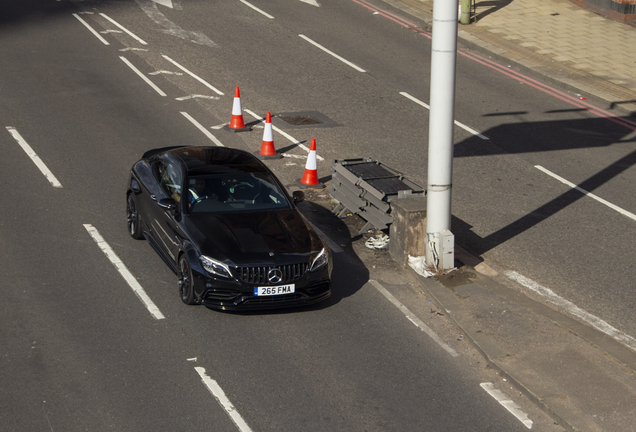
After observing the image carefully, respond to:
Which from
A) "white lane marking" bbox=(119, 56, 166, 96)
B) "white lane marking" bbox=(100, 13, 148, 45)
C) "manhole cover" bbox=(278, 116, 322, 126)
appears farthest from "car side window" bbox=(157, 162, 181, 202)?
"white lane marking" bbox=(100, 13, 148, 45)

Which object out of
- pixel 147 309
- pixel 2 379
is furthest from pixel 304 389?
pixel 2 379

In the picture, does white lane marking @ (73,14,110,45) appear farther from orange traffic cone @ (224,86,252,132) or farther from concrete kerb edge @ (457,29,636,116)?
concrete kerb edge @ (457,29,636,116)

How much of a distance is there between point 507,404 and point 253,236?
3.48 meters

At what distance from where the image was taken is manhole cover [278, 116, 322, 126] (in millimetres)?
16172

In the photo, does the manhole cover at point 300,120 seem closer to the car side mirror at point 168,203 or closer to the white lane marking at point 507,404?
the car side mirror at point 168,203

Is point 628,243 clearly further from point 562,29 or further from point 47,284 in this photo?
point 562,29

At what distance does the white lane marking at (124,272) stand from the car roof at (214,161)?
5.05ft

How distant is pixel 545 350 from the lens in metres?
8.05

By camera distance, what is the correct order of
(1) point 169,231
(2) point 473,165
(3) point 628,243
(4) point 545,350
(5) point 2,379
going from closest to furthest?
(5) point 2,379 → (4) point 545,350 → (1) point 169,231 → (3) point 628,243 → (2) point 473,165

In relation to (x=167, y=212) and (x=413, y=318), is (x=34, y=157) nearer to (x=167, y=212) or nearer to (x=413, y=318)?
(x=167, y=212)

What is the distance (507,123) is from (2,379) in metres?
12.7

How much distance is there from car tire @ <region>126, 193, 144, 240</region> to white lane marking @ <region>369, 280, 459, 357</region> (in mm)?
3394

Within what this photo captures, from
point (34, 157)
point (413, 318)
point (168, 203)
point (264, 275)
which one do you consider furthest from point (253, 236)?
point (34, 157)

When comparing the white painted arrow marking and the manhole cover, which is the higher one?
the white painted arrow marking
